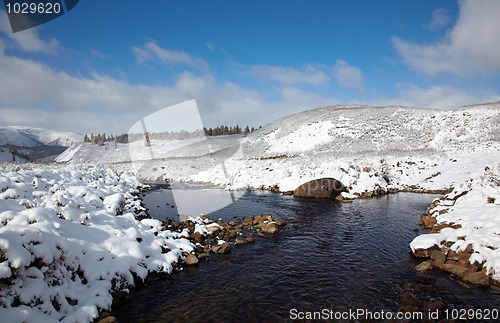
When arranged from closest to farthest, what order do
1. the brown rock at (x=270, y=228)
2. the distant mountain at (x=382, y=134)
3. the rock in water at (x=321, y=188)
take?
1. the brown rock at (x=270, y=228)
2. the rock in water at (x=321, y=188)
3. the distant mountain at (x=382, y=134)

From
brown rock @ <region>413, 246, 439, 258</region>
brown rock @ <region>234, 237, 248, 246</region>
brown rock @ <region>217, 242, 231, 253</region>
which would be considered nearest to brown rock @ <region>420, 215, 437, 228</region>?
brown rock @ <region>413, 246, 439, 258</region>

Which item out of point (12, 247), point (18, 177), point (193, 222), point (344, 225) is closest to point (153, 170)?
point (18, 177)

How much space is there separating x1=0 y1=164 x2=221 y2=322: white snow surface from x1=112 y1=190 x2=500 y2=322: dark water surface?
1.09m

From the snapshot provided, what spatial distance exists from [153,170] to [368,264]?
53.4 meters

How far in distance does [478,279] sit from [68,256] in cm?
1432

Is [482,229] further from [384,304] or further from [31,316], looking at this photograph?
[31,316]

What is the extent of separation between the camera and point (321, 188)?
85.9 feet

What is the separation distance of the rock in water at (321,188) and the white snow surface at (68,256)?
53.2 feet

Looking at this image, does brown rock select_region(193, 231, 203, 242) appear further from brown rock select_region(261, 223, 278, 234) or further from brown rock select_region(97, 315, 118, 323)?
brown rock select_region(97, 315, 118, 323)

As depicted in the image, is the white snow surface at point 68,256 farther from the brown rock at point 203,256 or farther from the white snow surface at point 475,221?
the white snow surface at point 475,221

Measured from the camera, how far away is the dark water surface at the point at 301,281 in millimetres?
8383

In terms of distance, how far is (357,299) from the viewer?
8.77 m

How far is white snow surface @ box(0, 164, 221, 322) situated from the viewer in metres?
6.92

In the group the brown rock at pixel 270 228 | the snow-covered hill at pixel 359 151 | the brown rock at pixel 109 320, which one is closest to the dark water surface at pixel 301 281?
the brown rock at pixel 109 320
